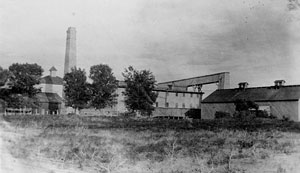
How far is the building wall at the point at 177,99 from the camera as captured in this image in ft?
94.7

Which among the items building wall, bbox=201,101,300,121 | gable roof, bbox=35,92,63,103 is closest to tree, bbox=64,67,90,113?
gable roof, bbox=35,92,63,103

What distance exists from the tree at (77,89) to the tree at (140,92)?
4115 millimetres

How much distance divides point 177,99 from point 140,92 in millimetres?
14103

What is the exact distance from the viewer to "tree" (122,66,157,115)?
1539cm

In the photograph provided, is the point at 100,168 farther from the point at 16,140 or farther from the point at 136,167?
the point at 16,140

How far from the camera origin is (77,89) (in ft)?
65.1

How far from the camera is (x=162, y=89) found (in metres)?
28.7

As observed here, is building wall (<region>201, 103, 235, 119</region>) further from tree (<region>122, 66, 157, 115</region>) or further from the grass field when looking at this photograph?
the grass field

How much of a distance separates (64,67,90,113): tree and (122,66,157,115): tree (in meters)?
4.11

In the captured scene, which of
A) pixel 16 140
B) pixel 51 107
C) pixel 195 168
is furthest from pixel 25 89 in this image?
pixel 51 107

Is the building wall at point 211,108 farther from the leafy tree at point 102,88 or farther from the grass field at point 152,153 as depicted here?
the grass field at point 152,153

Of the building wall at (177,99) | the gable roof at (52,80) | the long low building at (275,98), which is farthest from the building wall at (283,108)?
the gable roof at (52,80)

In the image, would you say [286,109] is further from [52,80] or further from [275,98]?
[52,80]

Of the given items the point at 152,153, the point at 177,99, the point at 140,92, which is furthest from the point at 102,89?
the point at 152,153
